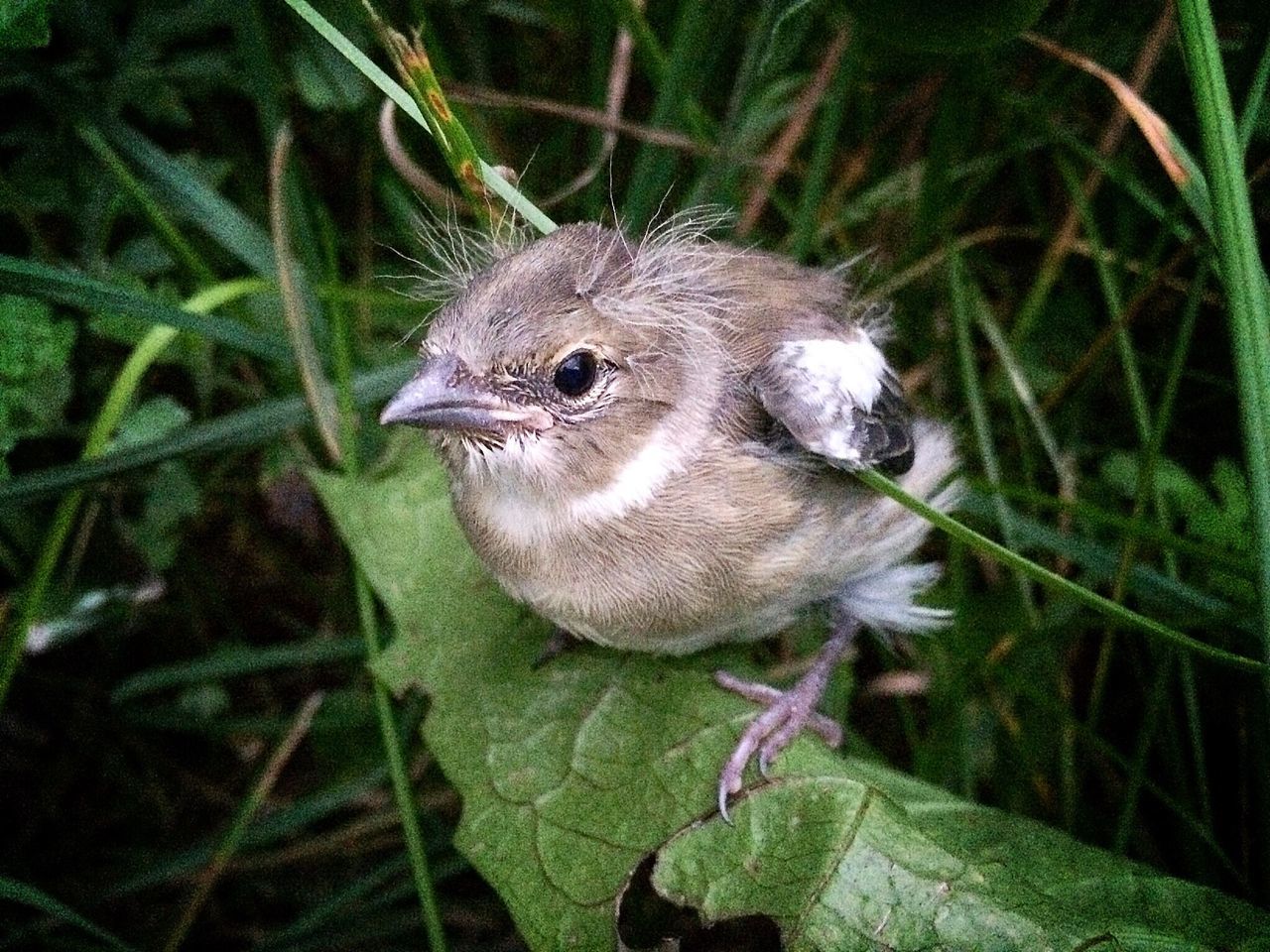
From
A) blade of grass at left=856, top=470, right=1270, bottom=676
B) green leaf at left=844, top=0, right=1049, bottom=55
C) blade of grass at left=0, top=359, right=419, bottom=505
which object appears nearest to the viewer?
blade of grass at left=856, top=470, right=1270, bottom=676

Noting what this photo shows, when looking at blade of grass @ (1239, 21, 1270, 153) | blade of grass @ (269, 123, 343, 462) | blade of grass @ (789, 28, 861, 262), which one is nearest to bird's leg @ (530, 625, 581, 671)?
blade of grass @ (269, 123, 343, 462)

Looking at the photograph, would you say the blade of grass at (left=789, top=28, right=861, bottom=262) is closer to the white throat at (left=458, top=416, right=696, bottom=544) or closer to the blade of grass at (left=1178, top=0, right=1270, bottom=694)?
the white throat at (left=458, top=416, right=696, bottom=544)

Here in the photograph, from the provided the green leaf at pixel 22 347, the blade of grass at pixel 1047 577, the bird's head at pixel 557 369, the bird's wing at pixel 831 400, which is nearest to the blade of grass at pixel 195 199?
the green leaf at pixel 22 347

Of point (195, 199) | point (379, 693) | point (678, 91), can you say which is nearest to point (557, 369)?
point (379, 693)

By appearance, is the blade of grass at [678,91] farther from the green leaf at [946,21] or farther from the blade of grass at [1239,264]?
the blade of grass at [1239,264]

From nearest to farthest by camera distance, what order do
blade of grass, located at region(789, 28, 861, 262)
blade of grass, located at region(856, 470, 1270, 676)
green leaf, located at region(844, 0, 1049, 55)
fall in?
1. blade of grass, located at region(856, 470, 1270, 676)
2. green leaf, located at region(844, 0, 1049, 55)
3. blade of grass, located at region(789, 28, 861, 262)

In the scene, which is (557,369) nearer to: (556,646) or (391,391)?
(556,646)

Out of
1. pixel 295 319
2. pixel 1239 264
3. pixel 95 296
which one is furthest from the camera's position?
pixel 295 319
